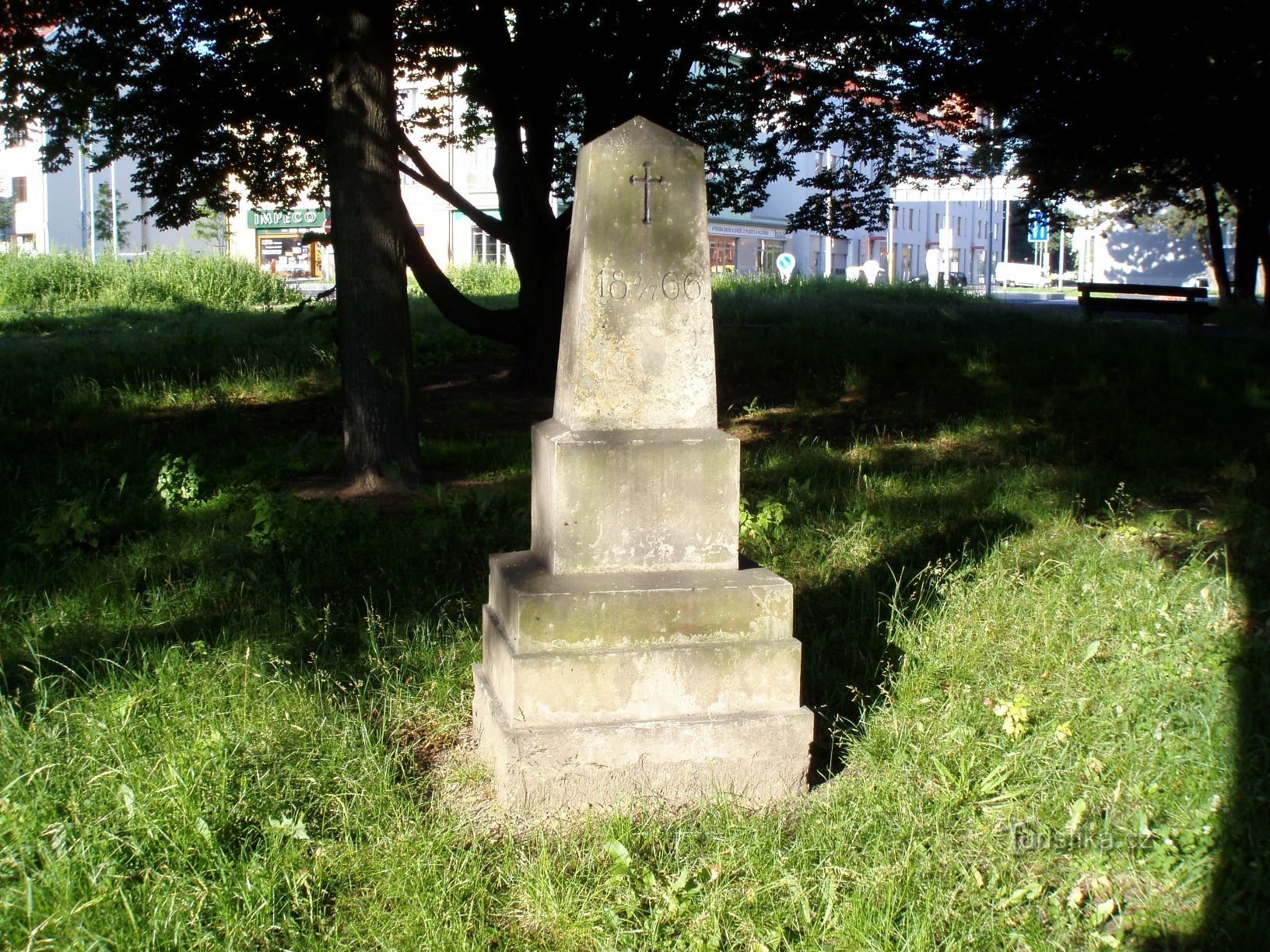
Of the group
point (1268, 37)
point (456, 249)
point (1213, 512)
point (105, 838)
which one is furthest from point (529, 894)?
point (456, 249)

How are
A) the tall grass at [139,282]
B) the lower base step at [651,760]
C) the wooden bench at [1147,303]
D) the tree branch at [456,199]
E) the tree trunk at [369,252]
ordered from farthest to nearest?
1. the tall grass at [139,282]
2. the wooden bench at [1147,303]
3. the tree branch at [456,199]
4. the tree trunk at [369,252]
5. the lower base step at [651,760]

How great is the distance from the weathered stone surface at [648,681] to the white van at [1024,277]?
6002 cm

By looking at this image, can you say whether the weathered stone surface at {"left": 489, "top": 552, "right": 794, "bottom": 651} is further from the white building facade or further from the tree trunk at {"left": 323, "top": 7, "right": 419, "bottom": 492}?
the white building facade

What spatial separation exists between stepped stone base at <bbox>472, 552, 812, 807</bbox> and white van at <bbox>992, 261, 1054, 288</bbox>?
197 feet

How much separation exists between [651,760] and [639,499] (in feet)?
2.80

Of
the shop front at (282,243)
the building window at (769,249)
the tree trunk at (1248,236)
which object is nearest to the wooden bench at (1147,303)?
the tree trunk at (1248,236)

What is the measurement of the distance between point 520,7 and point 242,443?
15.9 feet

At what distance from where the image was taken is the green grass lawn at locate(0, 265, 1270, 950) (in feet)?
10.0

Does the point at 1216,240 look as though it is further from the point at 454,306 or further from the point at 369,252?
the point at 369,252

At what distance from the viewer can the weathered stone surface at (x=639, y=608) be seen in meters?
3.70

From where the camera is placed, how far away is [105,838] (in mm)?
3043

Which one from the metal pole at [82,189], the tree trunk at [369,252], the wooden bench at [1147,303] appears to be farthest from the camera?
the metal pole at [82,189]

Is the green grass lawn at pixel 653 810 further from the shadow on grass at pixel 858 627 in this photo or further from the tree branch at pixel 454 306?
the tree branch at pixel 454 306

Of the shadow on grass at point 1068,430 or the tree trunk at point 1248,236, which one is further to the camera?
the tree trunk at point 1248,236
